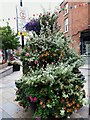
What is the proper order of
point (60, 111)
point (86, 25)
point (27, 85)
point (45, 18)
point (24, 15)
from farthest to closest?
point (86, 25) < point (24, 15) < point (45, 18) < point (27, 85) < point (60, 111)

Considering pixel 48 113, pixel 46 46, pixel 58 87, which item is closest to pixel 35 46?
pixel 46 46

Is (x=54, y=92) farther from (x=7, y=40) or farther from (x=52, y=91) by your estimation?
(x=7, y=40)

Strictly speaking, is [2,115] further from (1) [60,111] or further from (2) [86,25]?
(2) [86,25]

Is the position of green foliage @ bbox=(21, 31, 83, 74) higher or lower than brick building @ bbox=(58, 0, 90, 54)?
lower

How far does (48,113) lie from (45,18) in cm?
205

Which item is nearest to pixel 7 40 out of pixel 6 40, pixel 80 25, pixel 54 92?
pixel 6 40

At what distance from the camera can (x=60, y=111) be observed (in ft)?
8.79

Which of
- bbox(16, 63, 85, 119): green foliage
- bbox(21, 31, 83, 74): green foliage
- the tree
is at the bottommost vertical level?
bbox(16, 63, 85, 119): green foliage

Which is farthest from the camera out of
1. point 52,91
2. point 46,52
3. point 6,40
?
point 6,40

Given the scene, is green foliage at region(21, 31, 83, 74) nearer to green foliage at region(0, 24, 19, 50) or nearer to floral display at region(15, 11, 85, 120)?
floral display at region(15, 11, 85, 120)

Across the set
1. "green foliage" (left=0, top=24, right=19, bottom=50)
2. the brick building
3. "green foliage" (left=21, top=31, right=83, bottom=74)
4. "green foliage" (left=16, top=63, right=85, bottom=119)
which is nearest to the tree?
"green foliage" (left=0, top=24, right=19, bottom=50)

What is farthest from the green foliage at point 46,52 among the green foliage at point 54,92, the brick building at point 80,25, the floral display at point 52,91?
the brick building at point 80,25

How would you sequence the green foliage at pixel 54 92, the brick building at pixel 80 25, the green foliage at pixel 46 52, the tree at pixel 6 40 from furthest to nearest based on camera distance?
the tree at pixel 6 40, the brick building at pixel 80 25, the green foliage at pixel 46 52, the green foliage at pixel 54 92

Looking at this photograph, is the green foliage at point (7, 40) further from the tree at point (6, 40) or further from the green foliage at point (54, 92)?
the green foliage at point (54, 92)
